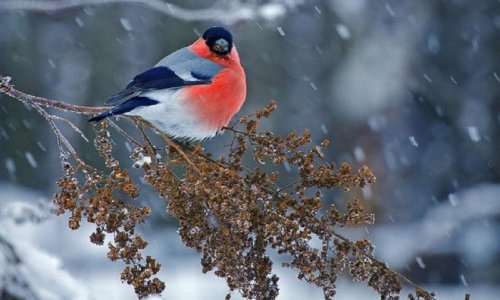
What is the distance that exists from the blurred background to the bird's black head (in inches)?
A: 250

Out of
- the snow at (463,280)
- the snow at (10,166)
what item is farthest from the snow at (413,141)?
the snow at (10,166)

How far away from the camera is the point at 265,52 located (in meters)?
11.4

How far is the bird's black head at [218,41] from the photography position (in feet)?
8.35

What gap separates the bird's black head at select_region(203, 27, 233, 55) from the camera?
2545 mm

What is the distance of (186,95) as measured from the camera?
91.8 inches

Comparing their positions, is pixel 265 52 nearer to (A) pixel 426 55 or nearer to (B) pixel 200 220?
(A) pixel 426 55

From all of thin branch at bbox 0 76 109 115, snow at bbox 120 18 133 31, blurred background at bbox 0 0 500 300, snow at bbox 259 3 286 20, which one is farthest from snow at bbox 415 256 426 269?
thin branch at bbox 0 76 109 115

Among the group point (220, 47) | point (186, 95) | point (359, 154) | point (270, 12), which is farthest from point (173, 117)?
point (359, 154)

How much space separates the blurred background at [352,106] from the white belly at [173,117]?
6512 millimetres

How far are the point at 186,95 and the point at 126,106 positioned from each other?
0.26 meters

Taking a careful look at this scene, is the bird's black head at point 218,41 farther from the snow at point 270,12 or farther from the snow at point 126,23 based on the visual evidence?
the snow at point 126,23

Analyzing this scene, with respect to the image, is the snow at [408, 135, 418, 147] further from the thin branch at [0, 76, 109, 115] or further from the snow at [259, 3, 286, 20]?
the thin branch at [0, 76, 109, 115]

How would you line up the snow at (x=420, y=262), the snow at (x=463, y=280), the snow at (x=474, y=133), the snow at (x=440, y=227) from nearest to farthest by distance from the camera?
the snow at (x=463, y=280) < the snow at (x=420, y=262) < the snow at (x=440, y=227) < the snow at (x=474, y=133)

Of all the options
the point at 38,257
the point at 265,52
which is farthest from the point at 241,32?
the point at 38,257
